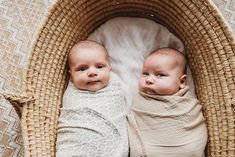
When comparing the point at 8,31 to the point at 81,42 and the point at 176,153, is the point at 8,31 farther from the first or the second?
the point at 176,153

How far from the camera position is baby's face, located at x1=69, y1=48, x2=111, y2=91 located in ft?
4.64

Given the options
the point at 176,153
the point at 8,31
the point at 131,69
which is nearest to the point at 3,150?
the point at 8,31

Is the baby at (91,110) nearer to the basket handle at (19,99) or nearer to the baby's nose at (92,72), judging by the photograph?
the baby's nose at (92,72)

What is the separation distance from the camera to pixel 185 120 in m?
1.36

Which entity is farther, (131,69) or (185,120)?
(131,69)

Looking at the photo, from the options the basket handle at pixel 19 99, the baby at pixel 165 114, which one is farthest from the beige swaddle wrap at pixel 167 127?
the basket handle at pixel 19 99

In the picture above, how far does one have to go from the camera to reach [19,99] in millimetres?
1341

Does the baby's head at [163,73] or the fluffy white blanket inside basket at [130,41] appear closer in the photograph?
the baby's head at [163,73]

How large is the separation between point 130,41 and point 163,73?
23cm

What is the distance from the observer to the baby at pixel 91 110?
1.33 meters

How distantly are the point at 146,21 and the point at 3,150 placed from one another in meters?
0.71

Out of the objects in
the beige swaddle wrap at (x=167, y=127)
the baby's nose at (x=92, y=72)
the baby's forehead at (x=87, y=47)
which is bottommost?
the beige swaddle wrap at (x=167, y=127)

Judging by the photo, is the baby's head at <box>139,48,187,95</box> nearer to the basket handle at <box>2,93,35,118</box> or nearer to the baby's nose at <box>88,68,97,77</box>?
the baby's nose at <box>88,68,97,77</box>

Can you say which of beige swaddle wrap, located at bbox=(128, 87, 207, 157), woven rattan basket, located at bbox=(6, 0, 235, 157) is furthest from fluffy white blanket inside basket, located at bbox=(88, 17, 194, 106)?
beige swaddle wrap, located at bbox=(128, 87, 207, 157)
